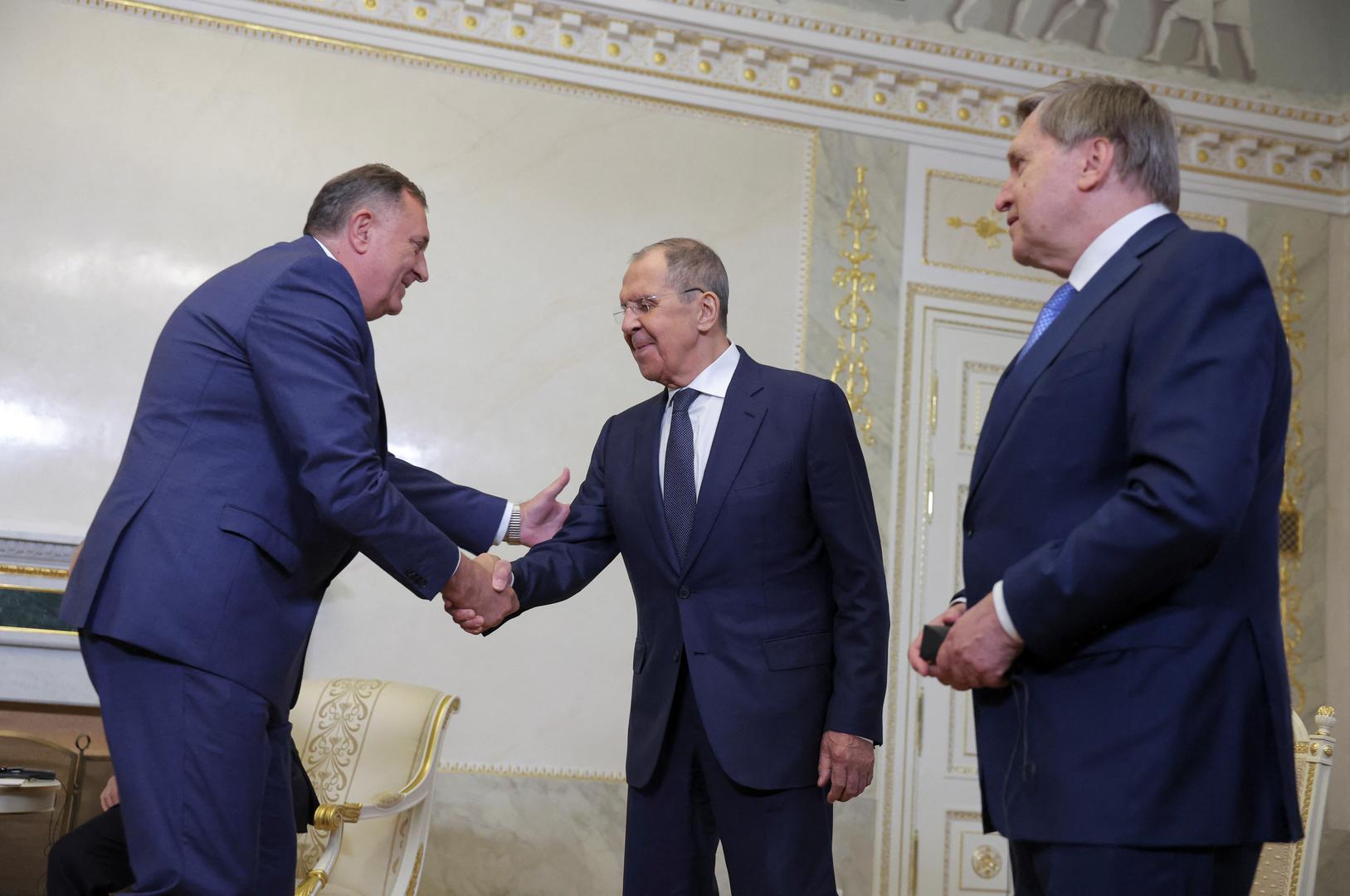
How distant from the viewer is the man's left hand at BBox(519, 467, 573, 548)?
3535mm

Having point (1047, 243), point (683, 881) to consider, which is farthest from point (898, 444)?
point (1047, 243)

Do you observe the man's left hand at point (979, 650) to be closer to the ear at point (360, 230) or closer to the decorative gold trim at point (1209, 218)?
the ear at point (360, 230)

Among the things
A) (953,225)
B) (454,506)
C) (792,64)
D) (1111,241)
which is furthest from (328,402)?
(953,225)

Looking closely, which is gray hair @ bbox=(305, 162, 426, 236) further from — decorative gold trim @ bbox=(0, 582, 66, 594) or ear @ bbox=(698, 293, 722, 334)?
decorative gold trim @ bbox=(0, 582, 66, 594)

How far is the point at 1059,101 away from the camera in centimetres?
204

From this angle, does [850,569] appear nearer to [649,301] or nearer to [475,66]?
[649,301]

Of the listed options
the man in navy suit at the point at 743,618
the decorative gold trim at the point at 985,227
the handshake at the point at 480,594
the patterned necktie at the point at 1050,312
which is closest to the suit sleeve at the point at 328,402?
the handshake at the point at 480,594

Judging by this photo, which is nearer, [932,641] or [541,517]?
[932,641]

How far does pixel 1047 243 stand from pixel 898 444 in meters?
4.01

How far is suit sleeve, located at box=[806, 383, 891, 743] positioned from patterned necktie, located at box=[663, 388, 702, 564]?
28cm

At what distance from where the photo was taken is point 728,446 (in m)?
2.86

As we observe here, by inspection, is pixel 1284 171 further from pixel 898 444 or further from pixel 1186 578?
pixel 1186 578

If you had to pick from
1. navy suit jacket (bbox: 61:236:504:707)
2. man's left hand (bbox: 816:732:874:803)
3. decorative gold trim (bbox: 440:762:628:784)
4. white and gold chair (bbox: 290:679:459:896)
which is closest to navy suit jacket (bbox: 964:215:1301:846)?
man's left hand (bbox: 816:732:874:803)

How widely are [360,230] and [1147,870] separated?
2067mm
